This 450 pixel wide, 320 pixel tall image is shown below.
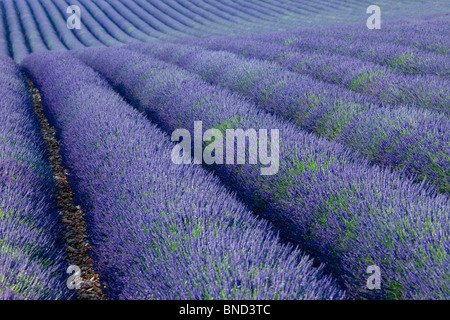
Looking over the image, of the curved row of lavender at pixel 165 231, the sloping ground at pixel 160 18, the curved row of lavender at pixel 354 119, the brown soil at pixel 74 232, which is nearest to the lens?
the curved row of lavender at pixel 165 231

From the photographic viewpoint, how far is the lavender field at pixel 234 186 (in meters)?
1.68

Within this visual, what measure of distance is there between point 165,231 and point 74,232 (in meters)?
1.47

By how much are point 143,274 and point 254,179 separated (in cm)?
131

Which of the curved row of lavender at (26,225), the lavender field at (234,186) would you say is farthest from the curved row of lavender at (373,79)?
the curved row of lavender at (26,225)

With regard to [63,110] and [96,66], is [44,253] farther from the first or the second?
[96,66]

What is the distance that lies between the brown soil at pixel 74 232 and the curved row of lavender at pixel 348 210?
1.16 metres

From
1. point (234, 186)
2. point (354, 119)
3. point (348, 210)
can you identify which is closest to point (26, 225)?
point (234, 186)

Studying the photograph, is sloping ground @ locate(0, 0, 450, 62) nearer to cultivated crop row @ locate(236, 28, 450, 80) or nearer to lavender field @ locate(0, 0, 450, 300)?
cultivated crop row @ locate(236, 28, 450, 80)

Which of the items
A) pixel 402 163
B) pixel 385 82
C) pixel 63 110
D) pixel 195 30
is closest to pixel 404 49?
pixel 385 82

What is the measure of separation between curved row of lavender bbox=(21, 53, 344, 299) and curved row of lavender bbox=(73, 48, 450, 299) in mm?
163

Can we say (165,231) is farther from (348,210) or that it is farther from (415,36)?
(415,36)

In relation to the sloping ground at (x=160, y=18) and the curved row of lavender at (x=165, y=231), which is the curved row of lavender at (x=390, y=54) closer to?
the curved row of lavender at (x=165, y=231)

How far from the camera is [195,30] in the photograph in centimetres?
1734

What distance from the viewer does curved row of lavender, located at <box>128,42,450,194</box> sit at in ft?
9.25
